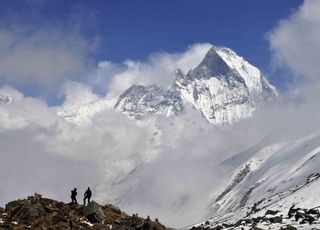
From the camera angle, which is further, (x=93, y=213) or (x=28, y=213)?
(x=93, y=213)

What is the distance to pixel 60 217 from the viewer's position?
5575 cm

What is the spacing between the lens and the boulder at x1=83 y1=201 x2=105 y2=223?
191ft

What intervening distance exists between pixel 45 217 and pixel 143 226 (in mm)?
9797

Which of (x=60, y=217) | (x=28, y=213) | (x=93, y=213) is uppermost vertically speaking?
(x=28, y=213)

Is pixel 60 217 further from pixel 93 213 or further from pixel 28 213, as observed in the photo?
pixel 93 213

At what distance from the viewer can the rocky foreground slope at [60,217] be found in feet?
178

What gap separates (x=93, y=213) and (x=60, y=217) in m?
3.99

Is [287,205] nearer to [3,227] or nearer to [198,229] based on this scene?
[198,229]

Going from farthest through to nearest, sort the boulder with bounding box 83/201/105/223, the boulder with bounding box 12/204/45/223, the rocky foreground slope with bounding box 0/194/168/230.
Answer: the boulder with bounding box 83/201/105/223 → the boulder with bounding box 12/204/45/223 → the rocky foreground slope with bounding box 0/194/168/230

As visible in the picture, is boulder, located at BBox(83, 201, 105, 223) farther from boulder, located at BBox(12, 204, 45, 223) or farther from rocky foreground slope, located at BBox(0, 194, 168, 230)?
boulder, located at BBox(12, 204, 45, 223)

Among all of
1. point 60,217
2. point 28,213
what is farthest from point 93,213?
point 28,213

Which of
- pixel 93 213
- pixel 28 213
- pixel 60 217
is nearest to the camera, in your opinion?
pixel 60 217

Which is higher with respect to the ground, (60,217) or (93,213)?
(93,213)

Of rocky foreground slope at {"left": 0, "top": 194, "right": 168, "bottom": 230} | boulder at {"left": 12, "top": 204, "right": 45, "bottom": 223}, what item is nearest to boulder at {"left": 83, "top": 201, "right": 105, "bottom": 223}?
rocky foreground slope at {"left": 0, "top": 194, "right": 168, "bottom": 230}
